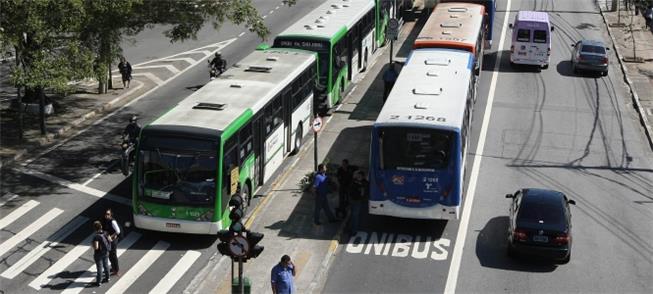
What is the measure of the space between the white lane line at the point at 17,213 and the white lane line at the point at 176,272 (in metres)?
5.58

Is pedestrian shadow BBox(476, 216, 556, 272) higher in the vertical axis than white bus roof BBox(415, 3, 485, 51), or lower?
lower

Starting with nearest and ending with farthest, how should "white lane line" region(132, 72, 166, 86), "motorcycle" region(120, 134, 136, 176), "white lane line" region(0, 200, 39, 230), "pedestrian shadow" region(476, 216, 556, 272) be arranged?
"pedestrian shadow" region(476, 216, 556, 272) < "white lane line" region(0, 200, 39, 230) < "motorcycle" region(120, 134, 136, 176) < "white lane line" region(132, 72, 166, 86)

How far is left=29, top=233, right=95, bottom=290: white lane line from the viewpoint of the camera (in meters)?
20.4

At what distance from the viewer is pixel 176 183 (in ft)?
71.2

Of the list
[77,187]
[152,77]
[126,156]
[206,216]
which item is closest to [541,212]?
[206,216]

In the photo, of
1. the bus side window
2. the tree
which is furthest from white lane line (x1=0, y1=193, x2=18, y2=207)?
the bus side window

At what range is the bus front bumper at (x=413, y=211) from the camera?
74.9 ft

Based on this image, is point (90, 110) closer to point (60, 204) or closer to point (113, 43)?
point (113, 43)

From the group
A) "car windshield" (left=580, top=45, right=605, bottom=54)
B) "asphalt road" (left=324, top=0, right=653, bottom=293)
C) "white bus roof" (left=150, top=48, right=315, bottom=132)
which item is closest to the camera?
"asphalt road" (left=324, top=0, right=653, bottom=293)

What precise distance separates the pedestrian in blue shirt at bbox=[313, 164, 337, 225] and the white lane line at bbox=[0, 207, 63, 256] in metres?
7.28

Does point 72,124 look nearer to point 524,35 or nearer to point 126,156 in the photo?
point 126,156

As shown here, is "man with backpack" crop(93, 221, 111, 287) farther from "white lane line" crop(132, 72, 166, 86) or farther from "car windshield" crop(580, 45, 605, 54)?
"car windshield" crop(580, 45, 605, 54)

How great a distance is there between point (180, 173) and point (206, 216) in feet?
4.07

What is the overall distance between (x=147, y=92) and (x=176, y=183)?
1751 cm
